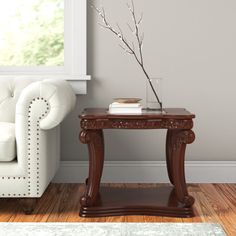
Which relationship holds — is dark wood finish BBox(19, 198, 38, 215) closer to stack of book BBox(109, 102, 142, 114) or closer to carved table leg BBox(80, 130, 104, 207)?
carved table leg BBox(80, 130, 104, 207)

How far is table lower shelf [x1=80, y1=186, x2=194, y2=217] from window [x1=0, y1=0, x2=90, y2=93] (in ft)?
3.48

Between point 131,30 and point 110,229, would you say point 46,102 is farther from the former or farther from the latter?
point 131,30

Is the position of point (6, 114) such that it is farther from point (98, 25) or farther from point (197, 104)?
point (197, 104)

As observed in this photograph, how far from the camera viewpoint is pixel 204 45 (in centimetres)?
404

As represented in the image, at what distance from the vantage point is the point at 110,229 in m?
2.86

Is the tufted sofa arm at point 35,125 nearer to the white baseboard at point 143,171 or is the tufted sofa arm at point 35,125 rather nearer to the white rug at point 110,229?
the white rug at point 110,229

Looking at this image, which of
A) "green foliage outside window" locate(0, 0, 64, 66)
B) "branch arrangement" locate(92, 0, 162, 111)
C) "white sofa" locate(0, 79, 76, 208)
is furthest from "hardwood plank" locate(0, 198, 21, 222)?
"branch arrangement" locate(92, 0, 162, 111)

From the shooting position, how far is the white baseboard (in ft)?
13.5

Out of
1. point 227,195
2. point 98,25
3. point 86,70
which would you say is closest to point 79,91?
point 86,70

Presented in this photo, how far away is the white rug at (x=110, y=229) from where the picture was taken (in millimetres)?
2781

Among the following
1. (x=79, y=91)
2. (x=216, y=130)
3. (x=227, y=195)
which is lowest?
(x=227, y=195)

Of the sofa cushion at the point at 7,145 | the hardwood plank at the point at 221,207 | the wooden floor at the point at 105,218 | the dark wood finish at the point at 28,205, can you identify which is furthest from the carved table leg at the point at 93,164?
the hardwood plank at the point at 221,207

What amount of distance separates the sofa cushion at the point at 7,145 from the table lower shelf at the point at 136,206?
1.64 feet

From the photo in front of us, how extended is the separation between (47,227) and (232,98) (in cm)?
179
